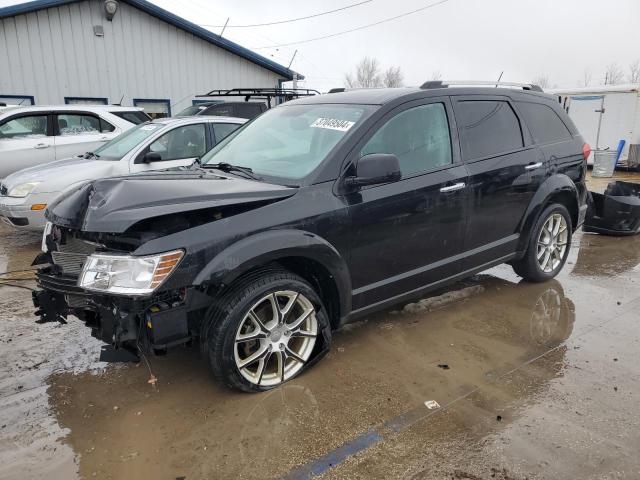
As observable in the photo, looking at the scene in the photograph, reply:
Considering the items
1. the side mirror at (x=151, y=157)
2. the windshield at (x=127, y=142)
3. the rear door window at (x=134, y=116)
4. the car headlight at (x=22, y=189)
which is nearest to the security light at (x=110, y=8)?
the rear door window at (x=134, y=116)

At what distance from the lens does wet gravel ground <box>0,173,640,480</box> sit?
2.55m

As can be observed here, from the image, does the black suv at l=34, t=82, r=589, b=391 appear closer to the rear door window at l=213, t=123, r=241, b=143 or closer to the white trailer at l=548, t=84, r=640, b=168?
the rear door window at l=213, t=123, r=241, b=143

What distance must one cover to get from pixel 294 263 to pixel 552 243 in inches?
123

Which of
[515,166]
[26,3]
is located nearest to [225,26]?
[26,3]

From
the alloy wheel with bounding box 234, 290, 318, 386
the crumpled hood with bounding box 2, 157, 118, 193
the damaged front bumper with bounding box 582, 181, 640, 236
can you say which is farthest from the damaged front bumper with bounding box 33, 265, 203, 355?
the damaged front bumper with bounding box 582, 181, 640, 236

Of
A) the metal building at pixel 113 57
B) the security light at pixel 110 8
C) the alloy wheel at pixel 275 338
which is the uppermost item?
the security light at pixel 110 8

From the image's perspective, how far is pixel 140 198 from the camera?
2797 mm

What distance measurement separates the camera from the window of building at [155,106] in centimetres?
1580

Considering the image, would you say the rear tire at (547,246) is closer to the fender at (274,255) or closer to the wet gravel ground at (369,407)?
the wet gravel ground at (369,407)

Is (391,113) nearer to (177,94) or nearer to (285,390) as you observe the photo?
(285,390)

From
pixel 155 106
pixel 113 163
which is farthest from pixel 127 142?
pixel 155 106

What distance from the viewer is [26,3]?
1317 centimetres

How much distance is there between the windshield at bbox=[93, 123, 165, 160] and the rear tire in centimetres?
496

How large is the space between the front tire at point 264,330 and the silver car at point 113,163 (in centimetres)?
340
